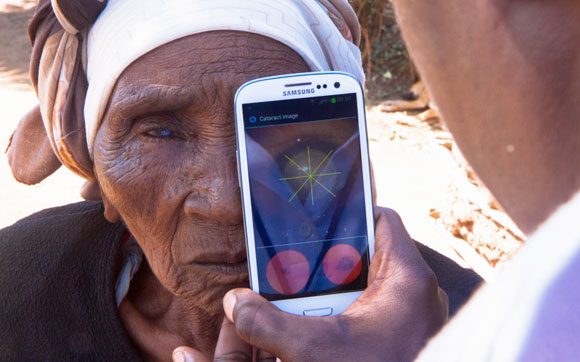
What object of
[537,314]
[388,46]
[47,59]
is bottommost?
[537,314]

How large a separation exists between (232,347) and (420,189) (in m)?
4.44

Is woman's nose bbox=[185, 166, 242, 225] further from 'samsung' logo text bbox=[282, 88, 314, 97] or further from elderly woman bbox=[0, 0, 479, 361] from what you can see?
'samsung' logo text bbox=[282, 88, 314, 97]

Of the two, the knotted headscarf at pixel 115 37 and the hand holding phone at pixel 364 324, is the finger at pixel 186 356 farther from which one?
the knotted headscarf at pixel 115 37

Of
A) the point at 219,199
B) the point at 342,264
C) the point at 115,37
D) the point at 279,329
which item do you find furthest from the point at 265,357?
the point at 115,37

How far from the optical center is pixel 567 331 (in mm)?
392

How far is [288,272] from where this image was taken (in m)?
1.57

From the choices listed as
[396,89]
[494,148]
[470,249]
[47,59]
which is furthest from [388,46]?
[494,148]

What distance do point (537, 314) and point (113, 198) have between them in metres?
1.57

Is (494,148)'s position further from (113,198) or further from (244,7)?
(113,198)

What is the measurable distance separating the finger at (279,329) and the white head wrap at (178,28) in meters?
0.80

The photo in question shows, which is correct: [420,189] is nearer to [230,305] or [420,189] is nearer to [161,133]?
[161,133]

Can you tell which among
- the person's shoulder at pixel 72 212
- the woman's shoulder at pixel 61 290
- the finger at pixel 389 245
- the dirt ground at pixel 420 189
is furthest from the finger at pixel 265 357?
the dirt ground at pixel 420 189

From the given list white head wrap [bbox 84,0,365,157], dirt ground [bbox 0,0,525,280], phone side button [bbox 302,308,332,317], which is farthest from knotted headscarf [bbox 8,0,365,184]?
dirt ground [bbox 0,0,525,280]

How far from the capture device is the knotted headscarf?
5.53ft
